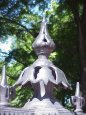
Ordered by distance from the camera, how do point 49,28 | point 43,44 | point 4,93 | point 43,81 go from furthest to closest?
point 49,28, point 43,44, point 43,81, point 4,93

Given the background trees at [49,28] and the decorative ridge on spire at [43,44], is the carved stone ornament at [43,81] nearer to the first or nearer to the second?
the decorative ridge on spire at [43,44]

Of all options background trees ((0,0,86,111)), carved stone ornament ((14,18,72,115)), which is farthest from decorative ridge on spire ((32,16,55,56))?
background trees ((0,0,86,111))

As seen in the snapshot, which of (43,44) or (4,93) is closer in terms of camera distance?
(4,93)

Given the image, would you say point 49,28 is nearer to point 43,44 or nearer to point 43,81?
point 43,44

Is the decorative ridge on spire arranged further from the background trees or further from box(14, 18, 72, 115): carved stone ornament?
the background trees

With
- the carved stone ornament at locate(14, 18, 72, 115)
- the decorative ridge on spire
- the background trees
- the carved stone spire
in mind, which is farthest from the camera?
the background trees

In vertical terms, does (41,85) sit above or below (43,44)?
below

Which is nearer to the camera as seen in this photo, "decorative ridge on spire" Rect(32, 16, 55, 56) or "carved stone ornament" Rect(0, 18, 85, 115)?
"carved stone ornament" Rect(0, 18, 85, 115)

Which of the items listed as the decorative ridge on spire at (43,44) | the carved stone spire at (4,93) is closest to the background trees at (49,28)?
the decorative ridge on spire at (43,44)

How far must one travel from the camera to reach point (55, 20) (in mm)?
18266

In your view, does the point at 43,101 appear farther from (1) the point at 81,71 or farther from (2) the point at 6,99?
(1) the point at 81,71

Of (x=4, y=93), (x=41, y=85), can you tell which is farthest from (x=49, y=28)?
(x=4, y=93)

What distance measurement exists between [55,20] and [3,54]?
2.95 metres

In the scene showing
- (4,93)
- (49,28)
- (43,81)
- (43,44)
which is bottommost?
(4,93)
